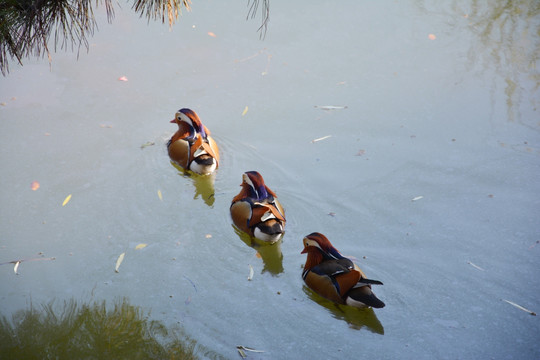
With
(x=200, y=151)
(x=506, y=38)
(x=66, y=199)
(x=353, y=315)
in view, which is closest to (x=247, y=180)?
(x=200, y=151)

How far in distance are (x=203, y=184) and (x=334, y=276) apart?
1796 millimetres

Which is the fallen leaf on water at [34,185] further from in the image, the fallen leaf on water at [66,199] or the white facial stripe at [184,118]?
the white facial stripe at [184,118]

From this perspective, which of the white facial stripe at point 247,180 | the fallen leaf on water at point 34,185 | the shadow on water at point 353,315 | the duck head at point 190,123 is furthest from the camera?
the duck head at point 190,123

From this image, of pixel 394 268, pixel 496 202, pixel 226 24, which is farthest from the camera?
pixel 226 24

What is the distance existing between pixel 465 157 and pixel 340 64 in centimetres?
204

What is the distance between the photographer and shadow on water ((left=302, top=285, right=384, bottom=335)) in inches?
160

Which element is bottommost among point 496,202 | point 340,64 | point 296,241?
point 296,241

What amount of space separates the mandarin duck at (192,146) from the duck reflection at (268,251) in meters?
0.85

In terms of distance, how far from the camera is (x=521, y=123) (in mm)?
6031

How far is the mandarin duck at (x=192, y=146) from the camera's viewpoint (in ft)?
18.2

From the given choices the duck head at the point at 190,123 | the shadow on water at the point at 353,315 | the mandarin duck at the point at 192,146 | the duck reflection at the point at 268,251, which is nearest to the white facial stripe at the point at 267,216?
the duck reflection at the point at 268,251

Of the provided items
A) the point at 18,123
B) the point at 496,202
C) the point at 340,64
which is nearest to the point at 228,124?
the point at 340,64

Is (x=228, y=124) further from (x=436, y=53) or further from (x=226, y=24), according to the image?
(x=436, y=53)

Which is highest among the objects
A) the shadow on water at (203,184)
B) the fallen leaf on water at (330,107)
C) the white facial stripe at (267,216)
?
the fallen leaf on water at (330,107)
